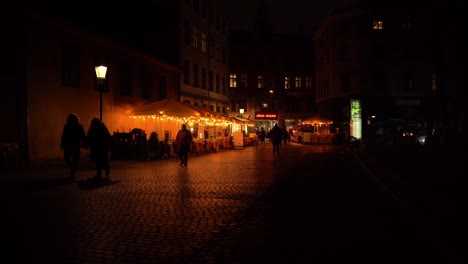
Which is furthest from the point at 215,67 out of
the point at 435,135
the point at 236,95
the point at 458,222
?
the point at 458,222

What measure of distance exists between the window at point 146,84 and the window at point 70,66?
8.03m

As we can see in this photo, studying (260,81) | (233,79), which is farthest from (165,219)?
(260,81)

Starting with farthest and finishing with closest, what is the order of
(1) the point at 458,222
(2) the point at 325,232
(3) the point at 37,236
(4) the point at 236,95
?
(4) the point at 236,95, (1) the point at 458,222, (2) the point at 325,232, (3) the point at 37,236

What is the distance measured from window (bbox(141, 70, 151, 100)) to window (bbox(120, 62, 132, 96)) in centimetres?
188

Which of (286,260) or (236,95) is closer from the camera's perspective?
(286,260)

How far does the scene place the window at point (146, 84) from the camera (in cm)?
3072

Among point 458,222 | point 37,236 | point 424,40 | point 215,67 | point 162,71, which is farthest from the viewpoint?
point 424,40

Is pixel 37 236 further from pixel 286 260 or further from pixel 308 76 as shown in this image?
pixel 308 76

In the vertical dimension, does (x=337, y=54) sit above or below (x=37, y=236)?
above

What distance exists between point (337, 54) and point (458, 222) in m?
50.9

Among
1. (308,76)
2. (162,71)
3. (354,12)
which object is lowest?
(162,71)

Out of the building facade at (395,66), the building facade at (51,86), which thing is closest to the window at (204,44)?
the building facade at (51,86)

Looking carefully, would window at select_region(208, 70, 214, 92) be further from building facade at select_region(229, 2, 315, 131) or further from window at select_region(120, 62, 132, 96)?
building facade at select_region(229, 2, 315, 131)

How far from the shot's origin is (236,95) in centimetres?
7738
